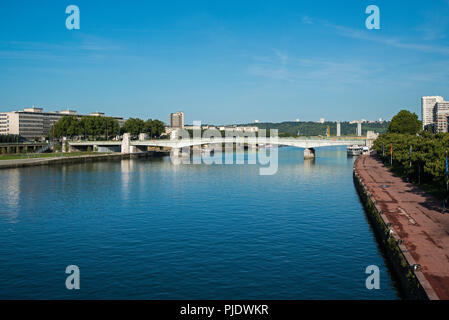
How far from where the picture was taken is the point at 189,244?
19.1m

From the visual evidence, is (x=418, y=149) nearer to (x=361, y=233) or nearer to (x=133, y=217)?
(x=361, y=233)

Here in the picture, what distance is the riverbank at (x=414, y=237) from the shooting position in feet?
38.6

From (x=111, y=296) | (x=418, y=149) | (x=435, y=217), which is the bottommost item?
(x=111, y=296)

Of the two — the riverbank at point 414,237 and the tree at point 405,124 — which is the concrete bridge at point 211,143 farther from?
the riverbank at point 414,237

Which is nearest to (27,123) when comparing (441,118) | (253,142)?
(253,142)

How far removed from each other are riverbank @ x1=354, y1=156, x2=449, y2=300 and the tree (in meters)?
59.9

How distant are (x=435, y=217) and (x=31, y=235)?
58.2 feet

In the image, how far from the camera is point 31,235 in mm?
20797

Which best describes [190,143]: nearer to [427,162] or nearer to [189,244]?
[427,162]

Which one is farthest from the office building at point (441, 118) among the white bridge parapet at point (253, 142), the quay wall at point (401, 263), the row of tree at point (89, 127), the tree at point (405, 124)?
the quay wall at point (401, 263)

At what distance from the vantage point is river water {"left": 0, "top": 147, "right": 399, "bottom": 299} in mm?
14078

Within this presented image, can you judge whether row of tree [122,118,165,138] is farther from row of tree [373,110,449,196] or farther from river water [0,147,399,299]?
river water [0,147,399,299]

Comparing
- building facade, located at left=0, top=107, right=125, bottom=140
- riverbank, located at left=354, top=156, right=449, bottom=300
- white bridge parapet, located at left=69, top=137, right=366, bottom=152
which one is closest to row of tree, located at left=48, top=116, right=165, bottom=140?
white bridge parapet, located at left=69, top=137, right=366, bottom=152
